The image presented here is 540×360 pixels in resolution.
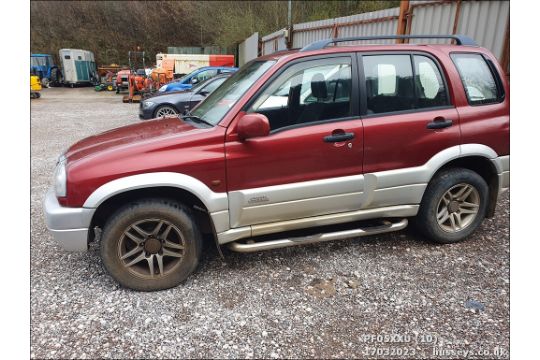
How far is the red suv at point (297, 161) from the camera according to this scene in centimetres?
272

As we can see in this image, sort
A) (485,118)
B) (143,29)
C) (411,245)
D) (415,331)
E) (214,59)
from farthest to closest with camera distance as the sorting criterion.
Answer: (143,29) → (214,59) → (411,245) → (485,118) → (415,331)

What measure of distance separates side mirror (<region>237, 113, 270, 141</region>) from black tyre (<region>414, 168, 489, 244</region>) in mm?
1755

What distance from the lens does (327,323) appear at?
2582 millimetres

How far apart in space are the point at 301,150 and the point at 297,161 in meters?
0.09

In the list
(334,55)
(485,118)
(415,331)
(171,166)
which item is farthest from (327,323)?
(485,118)

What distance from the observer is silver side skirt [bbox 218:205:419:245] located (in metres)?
2.96

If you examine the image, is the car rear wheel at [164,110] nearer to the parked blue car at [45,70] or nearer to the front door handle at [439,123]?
the front door handle at [439,123]

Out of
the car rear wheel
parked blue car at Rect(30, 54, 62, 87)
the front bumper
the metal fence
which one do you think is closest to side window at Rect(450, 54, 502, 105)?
the metal fence

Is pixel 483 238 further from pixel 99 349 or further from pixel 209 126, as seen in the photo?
pixel 99 349

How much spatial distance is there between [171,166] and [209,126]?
1.62 feet

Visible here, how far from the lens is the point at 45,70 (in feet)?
78.9

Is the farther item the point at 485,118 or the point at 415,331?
the point at 485,118

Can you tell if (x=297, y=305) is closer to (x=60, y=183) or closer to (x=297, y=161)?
(x=297, y=161)

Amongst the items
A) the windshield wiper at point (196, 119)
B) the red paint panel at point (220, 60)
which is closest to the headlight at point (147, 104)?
the windshield wiper at point (196, 119)
